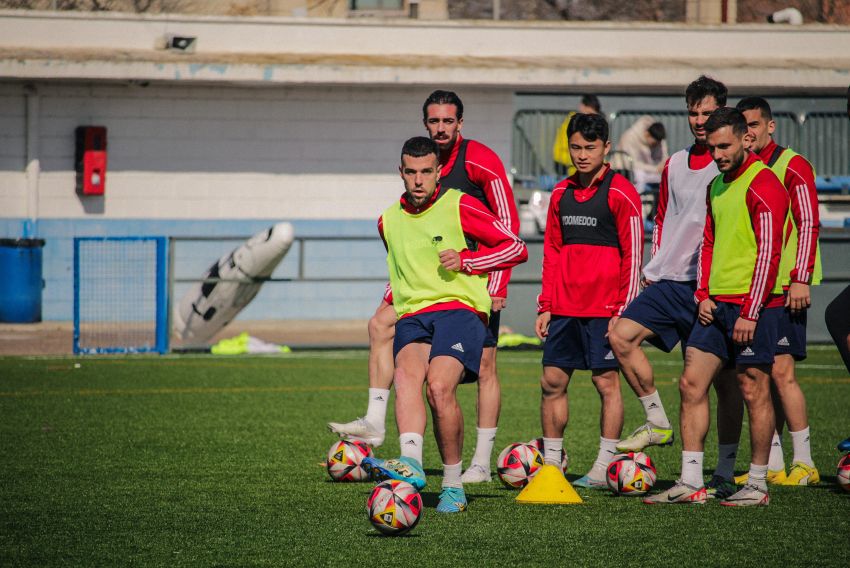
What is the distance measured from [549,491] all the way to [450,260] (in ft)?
4.61

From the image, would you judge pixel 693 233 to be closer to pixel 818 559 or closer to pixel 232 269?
pixel 818 559

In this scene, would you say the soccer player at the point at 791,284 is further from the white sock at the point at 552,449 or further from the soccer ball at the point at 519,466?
the soccer ball at the point at 519,466

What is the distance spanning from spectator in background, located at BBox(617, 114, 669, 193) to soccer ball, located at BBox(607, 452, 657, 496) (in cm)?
1356

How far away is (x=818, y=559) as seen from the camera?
→ 5.64 metres

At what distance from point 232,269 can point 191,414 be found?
7.32 m

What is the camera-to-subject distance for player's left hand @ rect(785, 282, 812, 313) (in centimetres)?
714

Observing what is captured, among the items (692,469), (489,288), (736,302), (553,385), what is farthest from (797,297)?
(489,288)

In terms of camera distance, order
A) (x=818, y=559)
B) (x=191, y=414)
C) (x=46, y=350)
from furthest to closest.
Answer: (x=46, y=350) → (x=191, y=414) → (x=818, y=559)

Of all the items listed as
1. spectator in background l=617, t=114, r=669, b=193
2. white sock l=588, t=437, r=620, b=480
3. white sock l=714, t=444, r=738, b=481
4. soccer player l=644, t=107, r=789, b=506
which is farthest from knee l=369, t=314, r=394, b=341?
spectator in background l=617, t=114, r=669, b=193

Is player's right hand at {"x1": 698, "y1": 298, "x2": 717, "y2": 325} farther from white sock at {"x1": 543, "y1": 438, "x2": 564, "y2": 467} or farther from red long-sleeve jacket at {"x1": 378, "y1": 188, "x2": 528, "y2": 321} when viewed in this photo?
white sock at {"x1": 543, "y1": 438, "x2": 564, "y2": 467}

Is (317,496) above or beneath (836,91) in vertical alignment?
beneath

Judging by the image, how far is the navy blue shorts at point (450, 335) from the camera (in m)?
6.85

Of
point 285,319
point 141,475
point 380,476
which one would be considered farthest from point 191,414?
point 285,319

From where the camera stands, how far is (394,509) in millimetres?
6082
